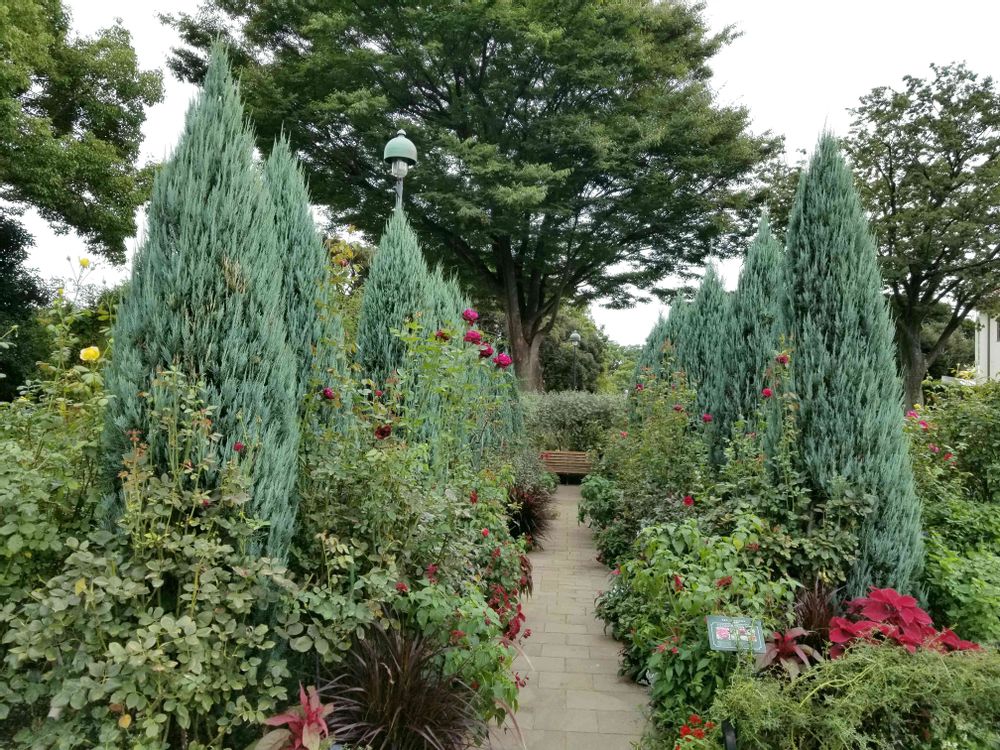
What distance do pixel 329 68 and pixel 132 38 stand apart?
17.2 ft

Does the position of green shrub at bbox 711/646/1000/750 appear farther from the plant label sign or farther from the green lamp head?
the green lamp head

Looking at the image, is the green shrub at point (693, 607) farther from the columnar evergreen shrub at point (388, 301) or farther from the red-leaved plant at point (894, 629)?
the columnar evergreen shrub at point (388, 301)

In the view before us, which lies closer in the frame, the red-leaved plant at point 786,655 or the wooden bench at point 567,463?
the red-leaved plant at point 786,655

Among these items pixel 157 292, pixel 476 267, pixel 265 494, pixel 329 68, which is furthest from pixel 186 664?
pixel 476 267

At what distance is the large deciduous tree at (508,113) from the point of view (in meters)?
13.6

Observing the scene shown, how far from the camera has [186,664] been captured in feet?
6.61

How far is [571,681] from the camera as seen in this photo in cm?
361

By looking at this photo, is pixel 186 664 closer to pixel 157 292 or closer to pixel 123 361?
pixel 123 361

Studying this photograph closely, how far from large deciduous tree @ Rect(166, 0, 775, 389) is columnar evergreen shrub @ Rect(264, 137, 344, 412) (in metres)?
9.69

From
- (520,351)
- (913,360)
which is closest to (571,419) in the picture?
(520,351)

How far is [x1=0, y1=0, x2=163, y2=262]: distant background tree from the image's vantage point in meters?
12.3

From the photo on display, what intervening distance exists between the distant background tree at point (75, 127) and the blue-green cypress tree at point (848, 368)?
47.1 ft

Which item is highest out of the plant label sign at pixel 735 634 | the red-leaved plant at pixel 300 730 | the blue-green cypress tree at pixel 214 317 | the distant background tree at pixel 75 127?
the distant background tree at pixel 75 127

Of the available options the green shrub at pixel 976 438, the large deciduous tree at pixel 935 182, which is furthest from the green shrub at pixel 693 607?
the large deciduous tree at pixel 935 182
